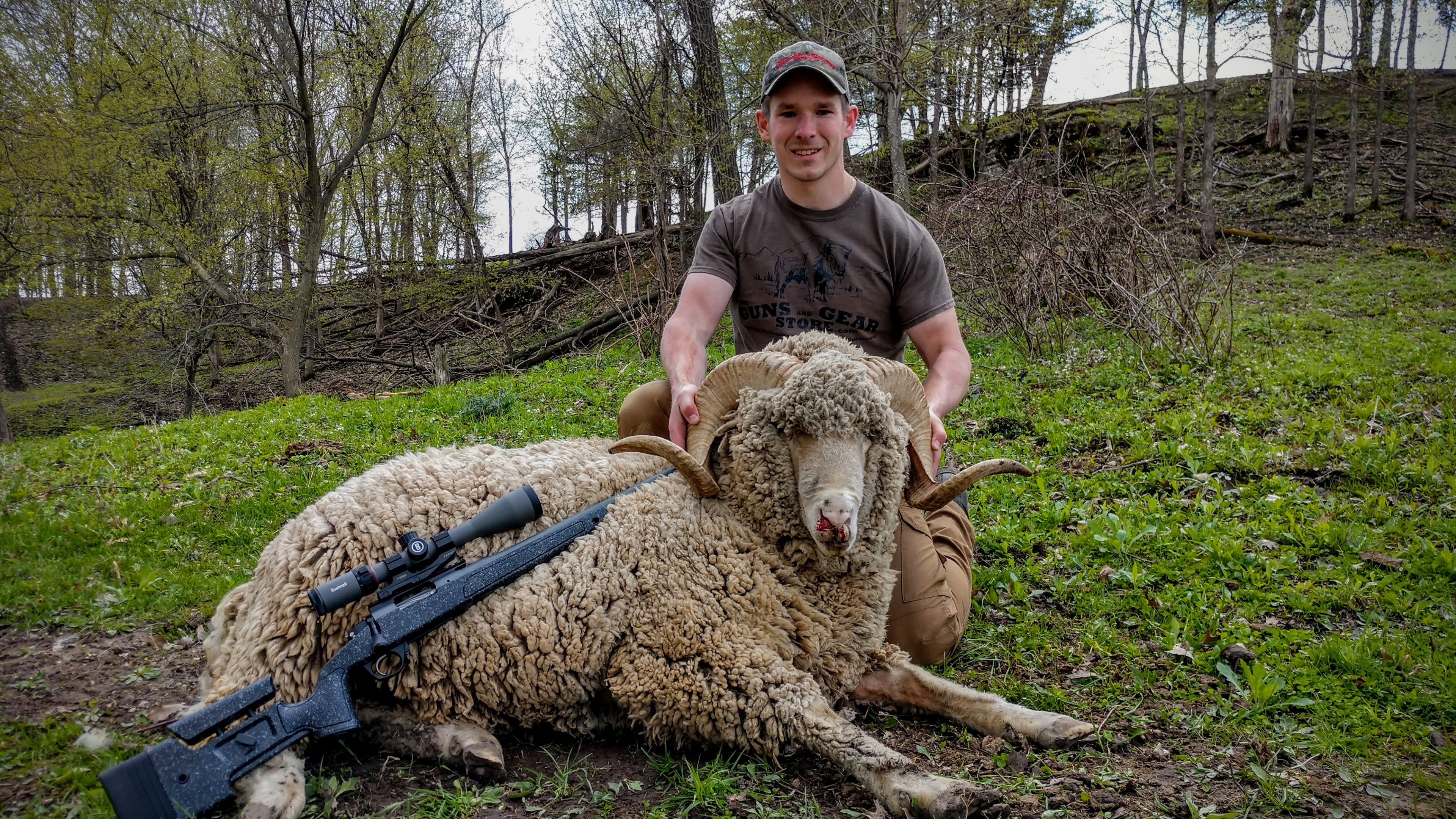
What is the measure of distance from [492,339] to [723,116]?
22.1ft

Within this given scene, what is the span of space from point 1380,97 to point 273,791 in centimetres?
2580

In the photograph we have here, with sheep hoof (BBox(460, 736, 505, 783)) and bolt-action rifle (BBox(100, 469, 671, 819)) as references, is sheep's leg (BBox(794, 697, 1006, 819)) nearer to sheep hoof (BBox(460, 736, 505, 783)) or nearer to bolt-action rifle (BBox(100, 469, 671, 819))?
sheep hoof (BBox(460, 736, 505, 783))

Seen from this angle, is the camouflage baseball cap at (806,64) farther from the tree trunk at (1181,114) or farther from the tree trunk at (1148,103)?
the tree trunk at (1181,114)

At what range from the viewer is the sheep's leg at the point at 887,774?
2467 millimetres

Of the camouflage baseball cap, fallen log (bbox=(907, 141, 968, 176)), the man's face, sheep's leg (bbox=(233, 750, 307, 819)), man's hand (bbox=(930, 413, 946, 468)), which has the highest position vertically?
fallen log (bbox=(907, 141, 968, 176))

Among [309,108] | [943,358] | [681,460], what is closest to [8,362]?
[681,460]

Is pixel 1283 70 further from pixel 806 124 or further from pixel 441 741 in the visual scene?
pixel 441 741

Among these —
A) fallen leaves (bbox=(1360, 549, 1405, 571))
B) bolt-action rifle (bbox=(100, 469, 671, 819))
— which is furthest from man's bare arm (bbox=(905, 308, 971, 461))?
fallen leaves (bbox=(1360, 549, 1405, 571))

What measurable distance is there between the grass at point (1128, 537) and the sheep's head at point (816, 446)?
904 mm

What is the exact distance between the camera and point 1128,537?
4438mm

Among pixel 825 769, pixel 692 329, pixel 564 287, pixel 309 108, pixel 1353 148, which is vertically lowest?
pixel 825 769

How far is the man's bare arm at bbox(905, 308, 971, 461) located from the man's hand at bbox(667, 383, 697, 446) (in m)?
1.20

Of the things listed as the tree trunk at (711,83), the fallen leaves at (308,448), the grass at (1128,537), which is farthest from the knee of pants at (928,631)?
the tree trunk at (711,83)

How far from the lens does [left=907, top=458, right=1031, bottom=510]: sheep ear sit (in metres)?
3.55
